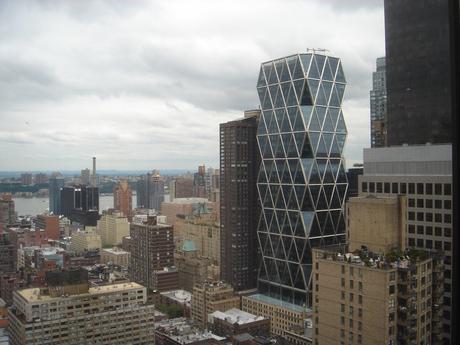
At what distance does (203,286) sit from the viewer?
36.1ft

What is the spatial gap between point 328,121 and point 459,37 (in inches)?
481

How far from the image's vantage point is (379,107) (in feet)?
28.3

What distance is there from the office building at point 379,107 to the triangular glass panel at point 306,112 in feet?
12.2

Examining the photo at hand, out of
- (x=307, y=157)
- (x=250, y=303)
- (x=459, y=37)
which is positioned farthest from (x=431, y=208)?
(x=307, y=157)

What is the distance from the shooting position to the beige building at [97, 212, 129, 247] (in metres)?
20.4

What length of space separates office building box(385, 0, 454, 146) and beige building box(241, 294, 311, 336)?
4.19 meters

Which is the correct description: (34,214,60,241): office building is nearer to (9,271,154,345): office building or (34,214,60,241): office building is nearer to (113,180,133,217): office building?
(113,180,133,217): office building

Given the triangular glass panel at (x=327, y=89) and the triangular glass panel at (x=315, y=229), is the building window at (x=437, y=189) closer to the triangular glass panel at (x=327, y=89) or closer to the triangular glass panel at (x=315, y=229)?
the triangular glass panel at (x=315, y=229)

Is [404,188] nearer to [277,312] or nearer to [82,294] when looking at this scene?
[82,294]

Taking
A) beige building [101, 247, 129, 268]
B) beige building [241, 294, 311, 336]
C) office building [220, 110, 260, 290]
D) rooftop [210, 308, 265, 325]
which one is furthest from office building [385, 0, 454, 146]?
beige building [101, 247, 129, 268]

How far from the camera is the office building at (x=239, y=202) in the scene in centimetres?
1339

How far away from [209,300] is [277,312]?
56.2 inches

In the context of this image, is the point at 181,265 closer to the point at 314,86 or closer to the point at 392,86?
the point at 314,86

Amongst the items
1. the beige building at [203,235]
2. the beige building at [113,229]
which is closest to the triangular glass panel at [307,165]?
the beige building at [203,235]
